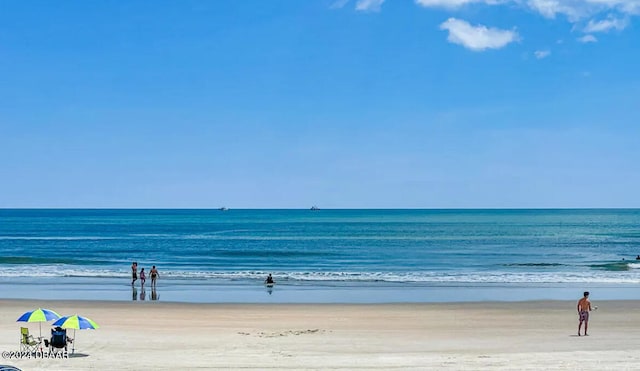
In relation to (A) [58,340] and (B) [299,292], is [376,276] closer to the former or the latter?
(B) [299,292]

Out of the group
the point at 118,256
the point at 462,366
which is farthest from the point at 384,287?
the point at 118,256

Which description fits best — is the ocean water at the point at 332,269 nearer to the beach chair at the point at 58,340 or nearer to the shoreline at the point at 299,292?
the shoreline at the point at 299,292

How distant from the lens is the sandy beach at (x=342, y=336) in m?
17.5

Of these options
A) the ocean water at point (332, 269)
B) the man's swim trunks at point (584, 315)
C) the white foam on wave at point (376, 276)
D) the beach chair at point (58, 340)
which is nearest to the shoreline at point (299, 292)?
the ocean water at point (332, 269)

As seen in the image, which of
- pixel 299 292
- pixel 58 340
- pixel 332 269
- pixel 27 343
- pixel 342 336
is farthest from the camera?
pixel 332 269

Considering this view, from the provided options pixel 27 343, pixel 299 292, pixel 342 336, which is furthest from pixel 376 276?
pixel 27 343

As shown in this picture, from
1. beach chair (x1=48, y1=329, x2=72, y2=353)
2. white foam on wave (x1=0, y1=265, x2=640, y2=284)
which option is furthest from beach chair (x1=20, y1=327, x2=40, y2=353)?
white foam on wave (x1=0, y1=265, x2=640, y2=284)

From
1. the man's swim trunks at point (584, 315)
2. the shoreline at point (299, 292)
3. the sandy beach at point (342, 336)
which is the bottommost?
the sandy beach at point (342, 336)

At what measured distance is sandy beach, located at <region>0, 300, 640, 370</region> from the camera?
17.5m

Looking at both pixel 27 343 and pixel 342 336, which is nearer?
pixel 27 343

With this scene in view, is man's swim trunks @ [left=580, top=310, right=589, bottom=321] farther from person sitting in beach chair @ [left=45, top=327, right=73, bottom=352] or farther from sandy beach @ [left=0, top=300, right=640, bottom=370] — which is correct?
person sitting in beach chair @ [left=45, top=327, right=73, bottom=352]

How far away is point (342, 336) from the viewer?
859 inches

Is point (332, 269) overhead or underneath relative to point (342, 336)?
overhead

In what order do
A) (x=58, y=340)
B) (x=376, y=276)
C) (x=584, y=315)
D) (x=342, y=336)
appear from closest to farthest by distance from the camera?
(x=58, y=340), (x=584, y=315), (x=342, y=336), (x=376, y=276)
